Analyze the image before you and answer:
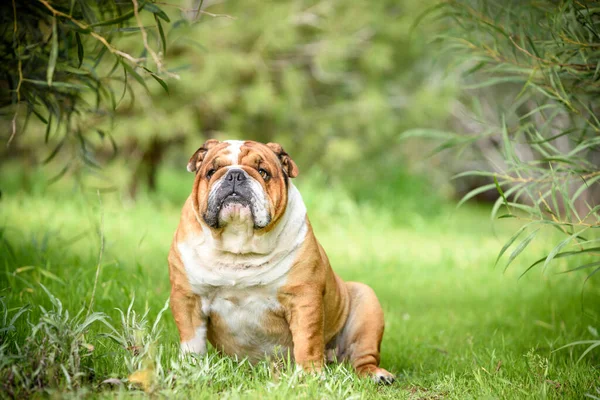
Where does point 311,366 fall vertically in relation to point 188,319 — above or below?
below

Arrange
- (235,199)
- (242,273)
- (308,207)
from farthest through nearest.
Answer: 1. (308,207)
2. (242,273)
3. (235,199)

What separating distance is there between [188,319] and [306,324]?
56cm

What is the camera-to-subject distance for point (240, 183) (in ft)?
10.3

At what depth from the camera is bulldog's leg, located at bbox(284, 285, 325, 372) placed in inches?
125

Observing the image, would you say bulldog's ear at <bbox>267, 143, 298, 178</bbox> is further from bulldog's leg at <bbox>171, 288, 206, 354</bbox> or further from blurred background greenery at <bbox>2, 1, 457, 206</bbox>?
blurred background greenery at <bbox>2, 1, 457, 206</bbox>

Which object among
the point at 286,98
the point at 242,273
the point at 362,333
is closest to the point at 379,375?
the point at 362,333

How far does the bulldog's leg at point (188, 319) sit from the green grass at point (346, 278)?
10 centimetres

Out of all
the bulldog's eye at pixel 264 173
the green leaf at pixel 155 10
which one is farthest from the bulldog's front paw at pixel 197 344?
the green leaf at pixel 155 10

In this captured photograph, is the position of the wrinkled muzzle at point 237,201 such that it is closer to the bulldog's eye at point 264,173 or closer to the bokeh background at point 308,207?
the bulldog's eye at point 264,173

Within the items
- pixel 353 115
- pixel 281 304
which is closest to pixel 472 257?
pixel 353 115

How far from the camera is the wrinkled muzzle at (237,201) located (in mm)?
3111

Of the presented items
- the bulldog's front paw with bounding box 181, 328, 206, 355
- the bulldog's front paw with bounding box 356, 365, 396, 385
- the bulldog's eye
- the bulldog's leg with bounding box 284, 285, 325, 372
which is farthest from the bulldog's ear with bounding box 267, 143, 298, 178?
the bulldog's front paw with bounding box 356, 365, 396, 385

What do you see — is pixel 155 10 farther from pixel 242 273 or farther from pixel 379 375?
pixel 379 375

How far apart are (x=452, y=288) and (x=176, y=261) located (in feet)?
11.5
